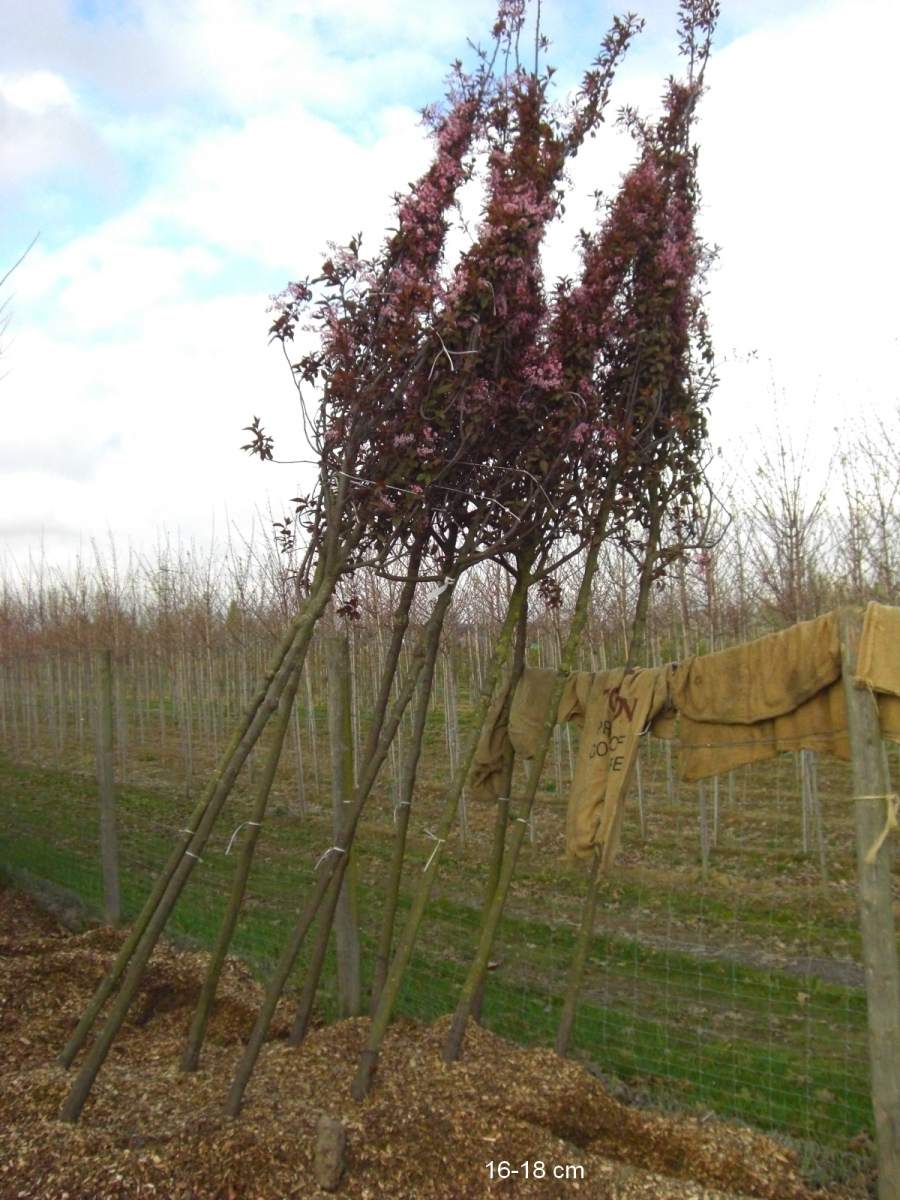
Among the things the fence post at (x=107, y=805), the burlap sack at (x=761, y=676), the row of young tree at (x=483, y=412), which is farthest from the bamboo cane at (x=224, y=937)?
the fence post at (x=107, y=805)

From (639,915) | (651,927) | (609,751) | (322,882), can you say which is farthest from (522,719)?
(639,915)

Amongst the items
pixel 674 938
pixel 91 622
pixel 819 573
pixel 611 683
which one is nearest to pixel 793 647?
pixel 611 683

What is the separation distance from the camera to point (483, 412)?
13.1 feet

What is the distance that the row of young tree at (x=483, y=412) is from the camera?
3936 millimetres

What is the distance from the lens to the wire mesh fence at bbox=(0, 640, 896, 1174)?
14.8 feet

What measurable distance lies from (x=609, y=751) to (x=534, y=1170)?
5.38 feet

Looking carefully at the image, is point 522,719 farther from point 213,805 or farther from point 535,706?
point 213,805

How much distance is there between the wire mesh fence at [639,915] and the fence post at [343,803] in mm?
247

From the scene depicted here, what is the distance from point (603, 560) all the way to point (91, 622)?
1565 centimetres

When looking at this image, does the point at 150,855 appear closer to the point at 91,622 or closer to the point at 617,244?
the point at 617,244

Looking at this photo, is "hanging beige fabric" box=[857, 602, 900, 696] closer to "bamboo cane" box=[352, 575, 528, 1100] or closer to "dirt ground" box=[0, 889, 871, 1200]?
"bamboo cane" box=[352, 575, 528, 1100]

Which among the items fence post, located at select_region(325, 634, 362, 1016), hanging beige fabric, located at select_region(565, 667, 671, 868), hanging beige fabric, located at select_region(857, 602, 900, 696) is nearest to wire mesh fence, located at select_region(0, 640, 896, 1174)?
fence post, located at select_region(325, 634, 362, 1016)

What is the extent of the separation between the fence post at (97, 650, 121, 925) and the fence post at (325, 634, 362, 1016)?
235 centimetres

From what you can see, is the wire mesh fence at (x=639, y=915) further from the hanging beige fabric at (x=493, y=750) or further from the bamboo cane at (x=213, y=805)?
the hanging beige fabric at (x=493, y=750)
